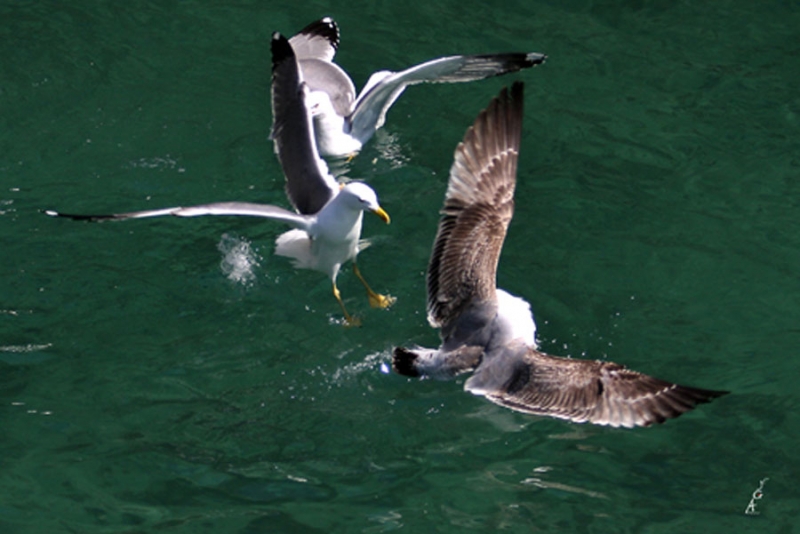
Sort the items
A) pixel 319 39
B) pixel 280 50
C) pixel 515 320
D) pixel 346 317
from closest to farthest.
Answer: pixel 515 320, pixel 346 317, pixel 280 50, pixel 319 39

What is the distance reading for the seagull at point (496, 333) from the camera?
511 cm

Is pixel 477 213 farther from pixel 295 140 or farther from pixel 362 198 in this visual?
pixel 295 140

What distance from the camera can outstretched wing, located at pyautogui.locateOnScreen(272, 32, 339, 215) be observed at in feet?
23.4

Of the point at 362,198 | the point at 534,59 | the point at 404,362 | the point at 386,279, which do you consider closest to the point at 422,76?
the point at 534,59

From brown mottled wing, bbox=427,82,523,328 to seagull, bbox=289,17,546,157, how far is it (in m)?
1.24

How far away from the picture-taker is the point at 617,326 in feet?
21.9

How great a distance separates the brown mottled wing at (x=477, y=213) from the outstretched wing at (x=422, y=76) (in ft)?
3.47

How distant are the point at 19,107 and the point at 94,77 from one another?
0.64 metres

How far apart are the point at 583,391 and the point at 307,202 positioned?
2540 millimetres

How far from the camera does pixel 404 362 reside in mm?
5684

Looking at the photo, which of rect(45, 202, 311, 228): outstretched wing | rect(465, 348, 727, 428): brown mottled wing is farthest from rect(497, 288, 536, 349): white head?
rect(45, 202, 311, 228): outstretched wing

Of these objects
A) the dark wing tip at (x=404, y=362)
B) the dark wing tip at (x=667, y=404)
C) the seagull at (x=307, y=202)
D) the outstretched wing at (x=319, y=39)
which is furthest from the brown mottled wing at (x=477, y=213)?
the outstretched wing at (x=319, y=39)

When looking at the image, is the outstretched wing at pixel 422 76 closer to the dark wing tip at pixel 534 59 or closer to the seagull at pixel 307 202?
the dark wing tip at pixel 534 59

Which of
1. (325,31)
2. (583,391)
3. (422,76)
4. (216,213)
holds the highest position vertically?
(325,31)
